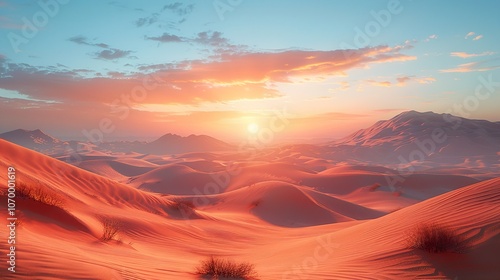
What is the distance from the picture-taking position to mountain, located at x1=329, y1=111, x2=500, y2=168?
87750 millimetres

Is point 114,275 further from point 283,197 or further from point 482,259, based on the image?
point 283,197

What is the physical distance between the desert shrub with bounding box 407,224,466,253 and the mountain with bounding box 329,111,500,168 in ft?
282

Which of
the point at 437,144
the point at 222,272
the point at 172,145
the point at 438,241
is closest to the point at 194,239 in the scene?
the point at 222,272

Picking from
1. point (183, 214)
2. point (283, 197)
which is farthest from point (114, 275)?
point (283, 197)

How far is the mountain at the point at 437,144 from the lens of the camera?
8775cm

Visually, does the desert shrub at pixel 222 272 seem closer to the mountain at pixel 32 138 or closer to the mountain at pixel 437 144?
the mountain at pixel 437 144

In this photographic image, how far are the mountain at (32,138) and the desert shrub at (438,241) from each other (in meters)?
144

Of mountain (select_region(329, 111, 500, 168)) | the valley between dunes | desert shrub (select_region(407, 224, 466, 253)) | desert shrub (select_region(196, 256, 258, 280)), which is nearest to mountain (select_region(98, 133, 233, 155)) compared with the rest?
mountain (select_region(329, 111, 500, 168))

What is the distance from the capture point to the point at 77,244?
5992 millimetres

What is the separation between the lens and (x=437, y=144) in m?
100

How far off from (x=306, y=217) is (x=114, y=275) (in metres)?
18.2

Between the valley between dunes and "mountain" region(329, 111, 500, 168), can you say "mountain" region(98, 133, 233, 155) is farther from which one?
the valley between dunes

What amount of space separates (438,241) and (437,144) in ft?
362

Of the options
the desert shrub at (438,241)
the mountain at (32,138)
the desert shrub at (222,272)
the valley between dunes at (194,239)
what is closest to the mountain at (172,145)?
the mountain at (32,138)
